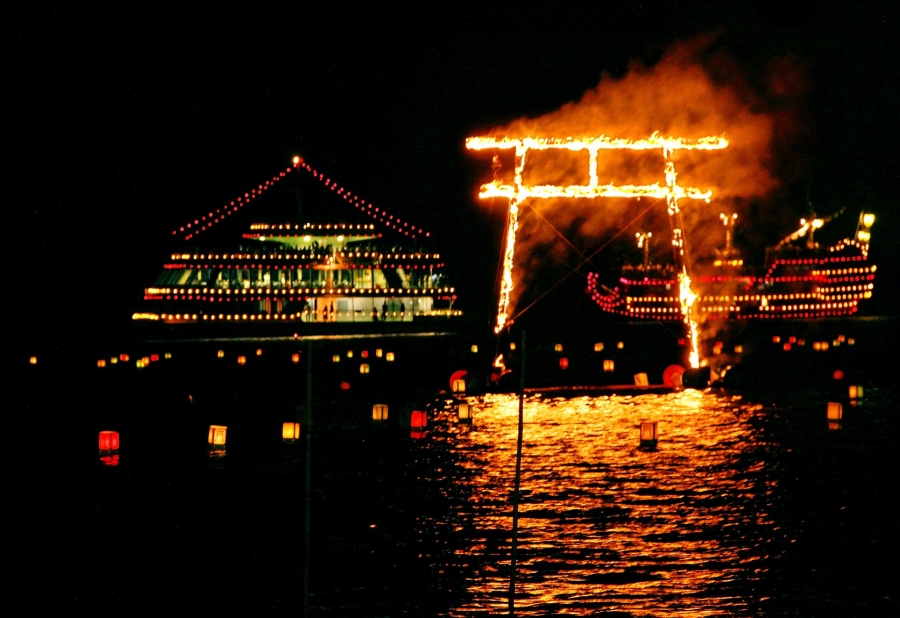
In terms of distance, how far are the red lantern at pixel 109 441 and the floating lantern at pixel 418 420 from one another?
4281 mm

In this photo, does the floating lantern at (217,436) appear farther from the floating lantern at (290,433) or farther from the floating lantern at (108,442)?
the floating lantern at (108,442)

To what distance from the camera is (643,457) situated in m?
12.9

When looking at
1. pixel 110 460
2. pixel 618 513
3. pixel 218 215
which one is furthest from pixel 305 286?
pixel 618 513

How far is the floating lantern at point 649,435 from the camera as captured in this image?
13.7m

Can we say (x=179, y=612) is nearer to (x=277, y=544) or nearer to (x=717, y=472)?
(x=277, y=544)

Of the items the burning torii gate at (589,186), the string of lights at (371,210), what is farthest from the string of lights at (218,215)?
the burning torii gate at (589,186)

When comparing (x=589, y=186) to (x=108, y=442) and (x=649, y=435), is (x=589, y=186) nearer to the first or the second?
(x=649, y=435)

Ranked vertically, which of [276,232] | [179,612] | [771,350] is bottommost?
[179,612]

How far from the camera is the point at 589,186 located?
22406 millimetres

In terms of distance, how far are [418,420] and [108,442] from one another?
4.50 m

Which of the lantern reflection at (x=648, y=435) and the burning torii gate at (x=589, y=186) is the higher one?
the burning torii gate at (x=589, y=186)

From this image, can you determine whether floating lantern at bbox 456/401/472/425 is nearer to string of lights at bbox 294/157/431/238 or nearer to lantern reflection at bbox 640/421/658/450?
lantern reflection at bbox 640/421/658/450

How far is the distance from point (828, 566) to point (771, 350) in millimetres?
30327

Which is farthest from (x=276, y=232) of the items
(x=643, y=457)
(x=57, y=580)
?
(x=57, y=580)
